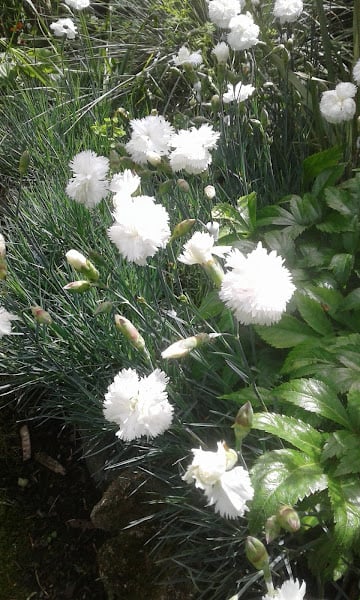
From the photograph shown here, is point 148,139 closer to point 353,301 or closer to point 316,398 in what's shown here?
point 353,301

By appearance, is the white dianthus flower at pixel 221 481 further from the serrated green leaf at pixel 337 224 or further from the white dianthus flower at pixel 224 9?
the white dianthus flower at pixel 224 9

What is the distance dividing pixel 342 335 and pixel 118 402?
58 cm

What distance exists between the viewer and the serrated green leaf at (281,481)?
39.1 inches

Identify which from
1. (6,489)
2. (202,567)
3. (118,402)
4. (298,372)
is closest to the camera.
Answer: (118,402)

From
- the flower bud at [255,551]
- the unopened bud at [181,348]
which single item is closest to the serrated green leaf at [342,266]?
the unopened bud at [181,348]

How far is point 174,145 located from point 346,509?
84 cm

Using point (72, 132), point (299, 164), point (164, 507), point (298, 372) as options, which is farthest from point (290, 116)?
point (164, 507)

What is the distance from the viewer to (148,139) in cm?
140

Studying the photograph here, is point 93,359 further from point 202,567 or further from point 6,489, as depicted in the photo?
point 202,567

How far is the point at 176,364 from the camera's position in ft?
4.66

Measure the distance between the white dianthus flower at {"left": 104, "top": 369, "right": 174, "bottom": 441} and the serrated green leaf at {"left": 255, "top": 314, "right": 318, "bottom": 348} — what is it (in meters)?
0.38

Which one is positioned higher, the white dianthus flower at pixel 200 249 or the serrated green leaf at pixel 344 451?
the white dianthus flower at pixel 200 249

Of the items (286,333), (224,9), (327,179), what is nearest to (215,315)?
(286,333)

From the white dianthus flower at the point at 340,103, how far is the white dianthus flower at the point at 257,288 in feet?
2.65
